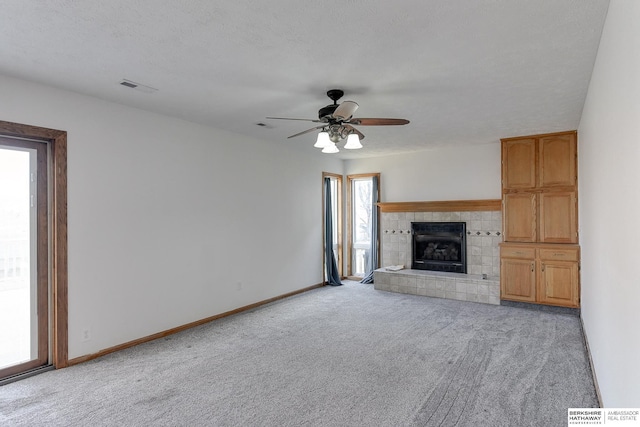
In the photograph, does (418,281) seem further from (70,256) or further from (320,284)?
(70,256)

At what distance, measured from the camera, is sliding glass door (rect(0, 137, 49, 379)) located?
124 inches

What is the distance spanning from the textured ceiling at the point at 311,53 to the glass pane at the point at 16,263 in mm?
868

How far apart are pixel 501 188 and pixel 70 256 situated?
5.86m

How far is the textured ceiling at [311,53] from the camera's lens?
2064 mm

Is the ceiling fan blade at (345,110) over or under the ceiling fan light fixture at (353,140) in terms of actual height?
over

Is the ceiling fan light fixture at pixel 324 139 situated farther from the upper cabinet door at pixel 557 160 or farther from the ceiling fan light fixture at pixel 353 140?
the upper cabinet door at pixel 557 160

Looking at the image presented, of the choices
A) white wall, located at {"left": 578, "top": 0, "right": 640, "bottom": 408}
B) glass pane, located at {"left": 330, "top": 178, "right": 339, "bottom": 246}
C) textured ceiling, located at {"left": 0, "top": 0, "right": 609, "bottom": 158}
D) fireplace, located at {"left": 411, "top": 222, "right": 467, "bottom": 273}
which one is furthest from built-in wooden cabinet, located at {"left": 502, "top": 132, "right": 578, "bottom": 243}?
glass pane, located at {"left": 330, "top": 178, "right": 339, "bottom": 246}

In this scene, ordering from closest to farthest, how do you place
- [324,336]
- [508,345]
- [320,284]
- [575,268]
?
[508,345] < [324,336] < [575,268] < [320,284]

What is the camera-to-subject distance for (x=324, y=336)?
161 inches

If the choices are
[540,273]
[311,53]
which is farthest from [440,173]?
[311,53]

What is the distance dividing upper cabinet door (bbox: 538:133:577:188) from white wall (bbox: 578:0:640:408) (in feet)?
8.46

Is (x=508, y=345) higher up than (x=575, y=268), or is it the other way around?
(x=575, y=268)

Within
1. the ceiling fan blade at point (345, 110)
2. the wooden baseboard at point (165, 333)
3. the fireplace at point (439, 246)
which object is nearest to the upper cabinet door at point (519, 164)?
the fireplace at point (439, 246)

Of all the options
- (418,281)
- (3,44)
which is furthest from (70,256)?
(418,281)
